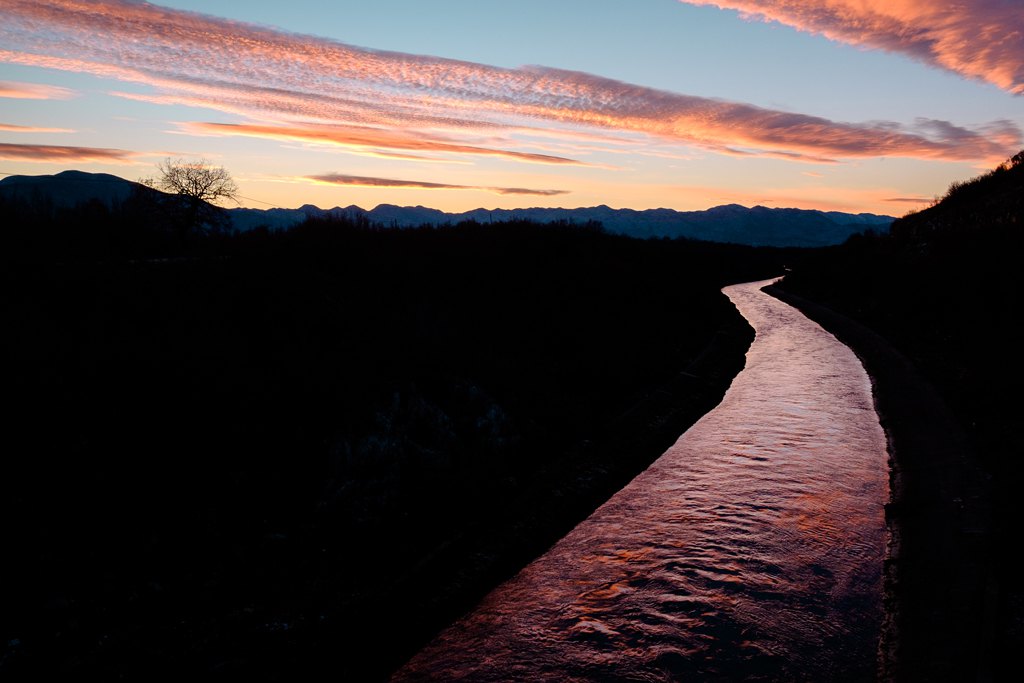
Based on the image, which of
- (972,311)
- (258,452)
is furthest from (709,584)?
(972,311)

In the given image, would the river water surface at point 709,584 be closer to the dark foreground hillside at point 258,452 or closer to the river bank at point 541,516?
the river bank at point 541,516

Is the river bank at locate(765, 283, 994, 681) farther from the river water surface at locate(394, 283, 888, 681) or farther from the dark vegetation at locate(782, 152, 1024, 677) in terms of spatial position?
the river water surface at locate(394, 283, 888, 681)

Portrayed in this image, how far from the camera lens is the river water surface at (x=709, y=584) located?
26.4ft

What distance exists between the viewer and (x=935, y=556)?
10.2 m

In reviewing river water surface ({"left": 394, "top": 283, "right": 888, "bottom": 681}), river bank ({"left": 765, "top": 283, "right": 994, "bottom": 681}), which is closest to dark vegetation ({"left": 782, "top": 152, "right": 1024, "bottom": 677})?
river bank ({"left": 765, "top": 283, "right": 994, "bottom": 681})

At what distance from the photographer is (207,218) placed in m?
26.9

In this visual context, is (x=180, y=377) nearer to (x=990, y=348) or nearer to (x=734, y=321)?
(x=990, y=348)

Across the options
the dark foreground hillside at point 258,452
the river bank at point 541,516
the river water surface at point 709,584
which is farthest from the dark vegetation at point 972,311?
the dark foreground hillside at point 258,452

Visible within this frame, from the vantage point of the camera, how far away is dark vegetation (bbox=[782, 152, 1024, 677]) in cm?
1042

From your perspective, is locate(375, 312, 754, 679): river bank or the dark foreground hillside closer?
A: the dark foreground hillside

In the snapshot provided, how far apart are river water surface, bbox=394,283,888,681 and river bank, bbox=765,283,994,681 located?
0.34 metres

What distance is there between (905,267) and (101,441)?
4950 cm

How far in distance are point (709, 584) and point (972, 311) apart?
26023mm

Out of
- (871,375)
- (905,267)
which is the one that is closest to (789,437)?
(871,375)
